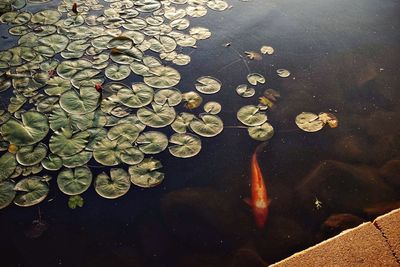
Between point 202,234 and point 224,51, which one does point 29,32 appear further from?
point 202,234

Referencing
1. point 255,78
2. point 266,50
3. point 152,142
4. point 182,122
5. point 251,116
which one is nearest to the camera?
point 152,142

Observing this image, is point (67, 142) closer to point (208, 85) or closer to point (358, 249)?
point (208, 85)

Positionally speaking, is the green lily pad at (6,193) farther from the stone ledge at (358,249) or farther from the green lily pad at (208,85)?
the stone ledge at (358,249)

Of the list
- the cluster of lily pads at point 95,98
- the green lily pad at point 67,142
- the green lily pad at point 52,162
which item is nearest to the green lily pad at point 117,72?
the cluster of lily pads at point 95,98

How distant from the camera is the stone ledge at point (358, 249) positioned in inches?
82.0

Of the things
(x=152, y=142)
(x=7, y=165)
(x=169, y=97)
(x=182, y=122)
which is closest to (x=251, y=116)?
(x=182, y=122)

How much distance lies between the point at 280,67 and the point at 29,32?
9.01 feet

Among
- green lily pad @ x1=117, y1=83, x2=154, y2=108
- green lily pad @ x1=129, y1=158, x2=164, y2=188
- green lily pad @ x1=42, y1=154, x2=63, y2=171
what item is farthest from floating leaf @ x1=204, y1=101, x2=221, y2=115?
green lily pad @ x1=42, y1=154, x2=63, y2=171

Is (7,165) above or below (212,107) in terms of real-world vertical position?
below

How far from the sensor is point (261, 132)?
9.43ft

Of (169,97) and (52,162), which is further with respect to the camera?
(169,97)

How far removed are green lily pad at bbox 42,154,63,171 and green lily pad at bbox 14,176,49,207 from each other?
11cm

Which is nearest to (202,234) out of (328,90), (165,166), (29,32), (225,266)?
(225,266)

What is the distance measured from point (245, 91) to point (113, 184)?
1.53 metres
